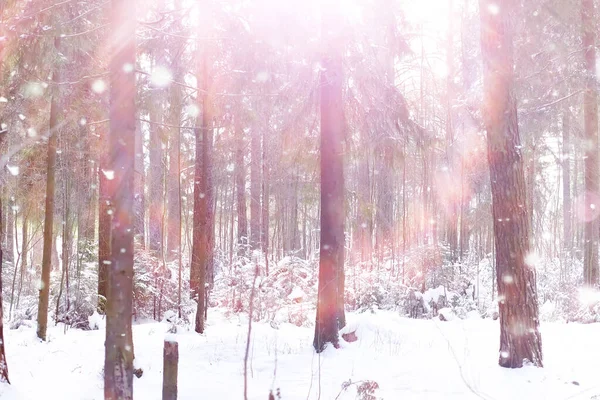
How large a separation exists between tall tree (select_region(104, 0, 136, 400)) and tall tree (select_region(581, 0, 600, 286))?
11370mm

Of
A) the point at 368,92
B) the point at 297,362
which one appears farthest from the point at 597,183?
the point at 297,362

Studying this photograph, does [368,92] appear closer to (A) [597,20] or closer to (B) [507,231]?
(B) [507,231]

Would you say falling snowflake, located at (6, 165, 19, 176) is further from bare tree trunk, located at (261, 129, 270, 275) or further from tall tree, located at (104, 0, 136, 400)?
bare tree trunk, located at (261, 129, 270, 275)

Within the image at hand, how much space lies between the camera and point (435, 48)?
1911cm

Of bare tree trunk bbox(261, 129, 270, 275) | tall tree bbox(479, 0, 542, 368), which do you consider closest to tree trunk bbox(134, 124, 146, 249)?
bare tree trunk bbox(261, 129, 270, 275)

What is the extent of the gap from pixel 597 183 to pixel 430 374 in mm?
9143

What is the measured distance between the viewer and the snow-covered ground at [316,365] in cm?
598

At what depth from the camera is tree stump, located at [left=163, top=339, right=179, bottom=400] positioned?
4.80 meters

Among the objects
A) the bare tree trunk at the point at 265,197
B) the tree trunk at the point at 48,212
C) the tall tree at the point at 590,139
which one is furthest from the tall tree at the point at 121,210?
the tall tree at the point at 590,139

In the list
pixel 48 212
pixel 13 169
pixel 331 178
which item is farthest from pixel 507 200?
pixel 13 169

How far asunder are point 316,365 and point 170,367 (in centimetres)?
297

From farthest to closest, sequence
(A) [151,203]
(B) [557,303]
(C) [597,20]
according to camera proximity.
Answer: (A) [151,203] < (B) [557,303] < (C) [597,20]

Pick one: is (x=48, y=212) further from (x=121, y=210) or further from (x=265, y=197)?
(x=265, y=197)

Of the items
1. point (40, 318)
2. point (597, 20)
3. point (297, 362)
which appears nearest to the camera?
point (297, 362)
